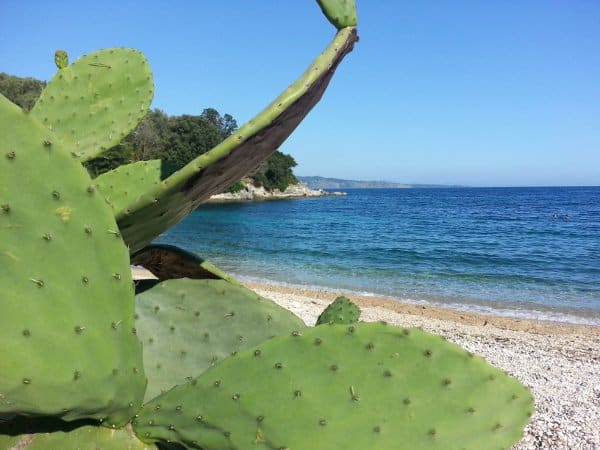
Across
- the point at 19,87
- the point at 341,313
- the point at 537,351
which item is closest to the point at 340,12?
the point at 341,313

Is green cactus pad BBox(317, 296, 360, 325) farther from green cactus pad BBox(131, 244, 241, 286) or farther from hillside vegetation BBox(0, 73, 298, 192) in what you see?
hillside vegetation BBox(0, 73, 298, 192)

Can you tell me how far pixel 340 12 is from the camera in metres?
1.34

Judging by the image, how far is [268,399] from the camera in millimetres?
1088

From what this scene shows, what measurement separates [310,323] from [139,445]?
7251mm

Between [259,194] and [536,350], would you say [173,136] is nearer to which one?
[259,194]

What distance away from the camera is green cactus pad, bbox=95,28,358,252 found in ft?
3.79

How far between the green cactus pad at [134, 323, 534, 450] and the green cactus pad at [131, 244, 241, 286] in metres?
0.72

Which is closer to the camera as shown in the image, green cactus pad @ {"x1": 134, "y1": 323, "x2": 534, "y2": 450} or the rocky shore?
green cactus pad @ {"x1": 134, "y1": 323, "x2": 534, "y2": 450}

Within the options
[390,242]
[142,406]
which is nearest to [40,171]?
[142,406]

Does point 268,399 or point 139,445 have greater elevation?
point 268,399

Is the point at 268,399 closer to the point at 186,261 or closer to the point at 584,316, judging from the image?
the point at 186,261

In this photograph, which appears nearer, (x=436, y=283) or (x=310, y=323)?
(x=310, y=323)

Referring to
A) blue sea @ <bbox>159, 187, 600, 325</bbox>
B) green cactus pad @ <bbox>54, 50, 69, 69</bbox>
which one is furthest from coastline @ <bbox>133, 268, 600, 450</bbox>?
green cactus pad @ <bbox>54, 50, 69, 69</bbox>

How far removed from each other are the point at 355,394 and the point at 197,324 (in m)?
0.71
